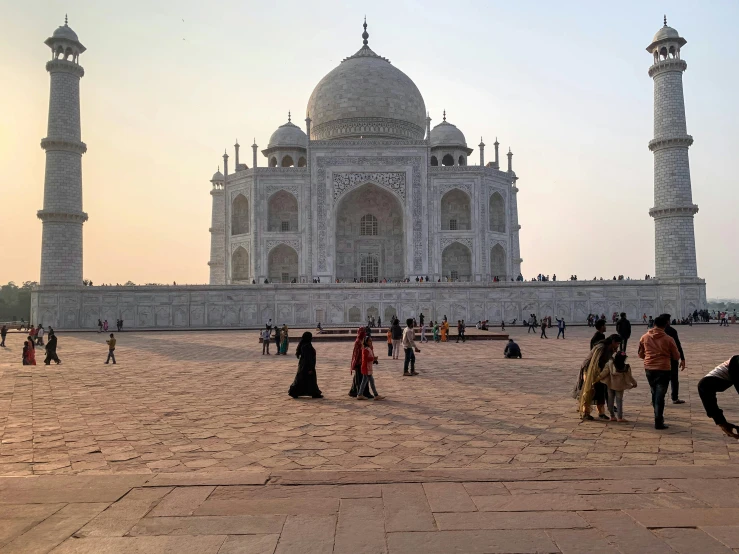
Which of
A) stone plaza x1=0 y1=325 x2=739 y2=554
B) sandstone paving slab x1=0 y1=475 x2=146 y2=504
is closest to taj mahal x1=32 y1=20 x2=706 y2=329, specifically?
stone plaza x1=0 y1=325 x2=739 y2=554

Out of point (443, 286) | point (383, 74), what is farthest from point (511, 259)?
point (383, 74)

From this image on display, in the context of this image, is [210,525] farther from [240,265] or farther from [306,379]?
[240,265]

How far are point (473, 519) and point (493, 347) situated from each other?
13.1m

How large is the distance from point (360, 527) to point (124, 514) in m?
1.38

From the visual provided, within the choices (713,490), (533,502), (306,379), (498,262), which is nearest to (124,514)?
(533,502)

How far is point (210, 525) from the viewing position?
3.22m

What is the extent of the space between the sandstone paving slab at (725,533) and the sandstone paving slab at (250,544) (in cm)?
220

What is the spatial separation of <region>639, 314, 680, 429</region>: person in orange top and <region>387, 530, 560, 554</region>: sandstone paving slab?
10.7ft

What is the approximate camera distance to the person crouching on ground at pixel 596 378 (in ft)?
20.0

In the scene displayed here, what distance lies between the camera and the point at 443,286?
27484 mm

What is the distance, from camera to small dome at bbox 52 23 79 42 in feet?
89.7

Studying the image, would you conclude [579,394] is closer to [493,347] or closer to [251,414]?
[251,414]

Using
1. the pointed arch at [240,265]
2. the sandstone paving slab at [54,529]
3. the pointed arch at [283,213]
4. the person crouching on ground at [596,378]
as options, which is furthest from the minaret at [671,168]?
the sandstone paving slab at [54,529]

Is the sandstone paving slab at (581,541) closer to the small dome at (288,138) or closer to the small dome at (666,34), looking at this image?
the small dome at (666,34)
